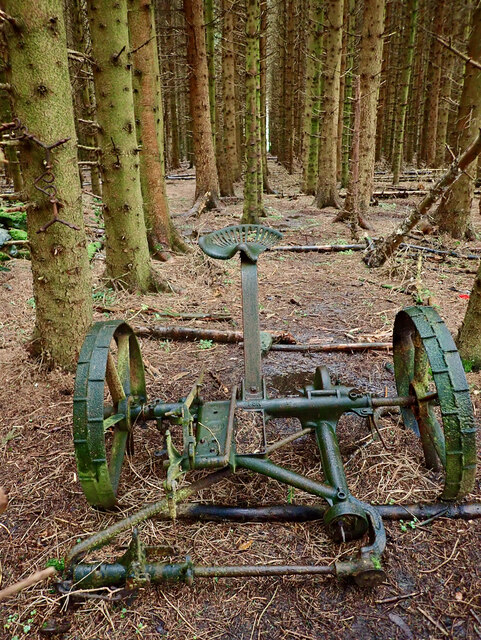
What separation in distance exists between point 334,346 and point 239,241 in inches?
56.6

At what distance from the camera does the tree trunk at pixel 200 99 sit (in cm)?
888

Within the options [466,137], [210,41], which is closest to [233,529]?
[466,137]

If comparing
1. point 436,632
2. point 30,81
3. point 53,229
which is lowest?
point 436,632

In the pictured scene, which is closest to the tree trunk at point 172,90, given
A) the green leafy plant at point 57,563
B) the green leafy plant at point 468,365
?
the green leafy plant at point 468,365

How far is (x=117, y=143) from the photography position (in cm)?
458

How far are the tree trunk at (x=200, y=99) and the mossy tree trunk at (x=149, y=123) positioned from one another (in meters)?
1.97

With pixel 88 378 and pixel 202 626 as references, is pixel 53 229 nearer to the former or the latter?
pixel 88 378

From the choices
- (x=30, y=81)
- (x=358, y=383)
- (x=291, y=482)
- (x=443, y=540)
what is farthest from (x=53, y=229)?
(x=443, y=540)

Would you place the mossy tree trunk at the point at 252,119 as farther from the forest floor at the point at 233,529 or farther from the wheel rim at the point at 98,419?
the wheel rim at the point at 98,419

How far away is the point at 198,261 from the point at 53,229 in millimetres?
3182

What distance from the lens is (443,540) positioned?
6.57 feet

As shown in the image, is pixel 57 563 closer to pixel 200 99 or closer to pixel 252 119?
→ pixel 252 119

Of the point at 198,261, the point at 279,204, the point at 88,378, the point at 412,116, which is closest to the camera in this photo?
the point at 88,378

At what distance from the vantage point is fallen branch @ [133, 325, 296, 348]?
4.16 m
